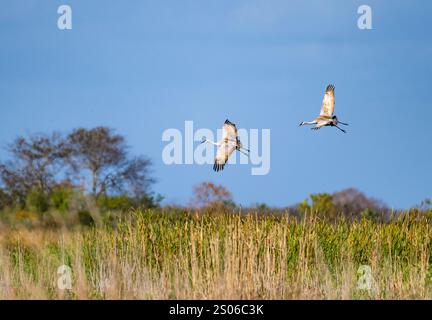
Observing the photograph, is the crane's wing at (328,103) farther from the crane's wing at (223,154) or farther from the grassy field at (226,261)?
the grassy field at (226,261)

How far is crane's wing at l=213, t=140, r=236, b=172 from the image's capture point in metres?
15.6

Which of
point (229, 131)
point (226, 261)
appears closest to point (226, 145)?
point (229, 131)

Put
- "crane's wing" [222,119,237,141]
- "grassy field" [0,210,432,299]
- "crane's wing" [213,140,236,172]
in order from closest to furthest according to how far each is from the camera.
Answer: "grassy field" [0,210,432,299]
"crane's wing" [222,119,237,141]
"crane's wing" [213,140,236,172]

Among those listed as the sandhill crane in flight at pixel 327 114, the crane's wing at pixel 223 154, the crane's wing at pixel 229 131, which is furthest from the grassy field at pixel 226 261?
the sandhill crane in flight at pixel 327 114

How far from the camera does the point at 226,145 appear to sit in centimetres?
1566

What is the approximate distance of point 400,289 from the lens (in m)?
11.4

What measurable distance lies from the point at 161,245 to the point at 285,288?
4030mm

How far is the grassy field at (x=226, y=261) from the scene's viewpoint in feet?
37.3

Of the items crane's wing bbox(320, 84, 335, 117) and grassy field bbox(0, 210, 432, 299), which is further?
crane's wing bbox(320, 84, 335, 117)

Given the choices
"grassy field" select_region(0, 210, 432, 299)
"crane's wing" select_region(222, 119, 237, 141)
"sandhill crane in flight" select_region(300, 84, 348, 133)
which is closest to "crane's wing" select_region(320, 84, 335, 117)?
"sandhill crane in flight" select_region(300, 84, 348, 133)

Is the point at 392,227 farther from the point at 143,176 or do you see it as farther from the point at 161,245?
the point at 143,176

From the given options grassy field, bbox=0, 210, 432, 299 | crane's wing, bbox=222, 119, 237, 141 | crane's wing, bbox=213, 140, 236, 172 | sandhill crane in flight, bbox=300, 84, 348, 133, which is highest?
sandhill crane in flight, bbox=300, 84, 348, 133

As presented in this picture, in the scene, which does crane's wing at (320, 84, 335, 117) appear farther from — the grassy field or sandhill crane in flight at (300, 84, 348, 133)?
the grassy field
